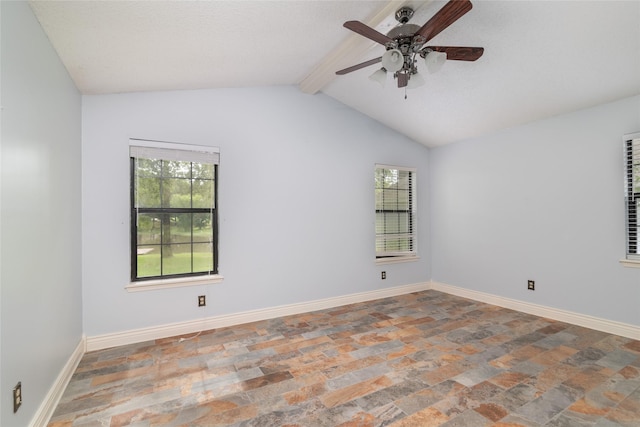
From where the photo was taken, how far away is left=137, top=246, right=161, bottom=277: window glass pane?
316 cm

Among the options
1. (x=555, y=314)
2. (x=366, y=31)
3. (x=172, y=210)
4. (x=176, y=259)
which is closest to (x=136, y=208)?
(x=172, y=210)

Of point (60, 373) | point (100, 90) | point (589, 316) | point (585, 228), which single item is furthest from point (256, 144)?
point (589, 316)

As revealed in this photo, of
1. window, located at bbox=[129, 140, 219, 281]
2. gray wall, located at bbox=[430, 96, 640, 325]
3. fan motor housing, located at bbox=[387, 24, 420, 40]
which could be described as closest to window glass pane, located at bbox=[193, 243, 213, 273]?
window, located at bbox=[129, 140, 219, 281]

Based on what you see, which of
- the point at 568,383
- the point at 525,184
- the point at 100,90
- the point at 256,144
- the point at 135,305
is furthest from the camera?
the point at 525,184

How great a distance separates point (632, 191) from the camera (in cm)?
311

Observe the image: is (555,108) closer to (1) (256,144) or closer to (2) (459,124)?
(2) (459,124)

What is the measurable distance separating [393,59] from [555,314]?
11.8ft

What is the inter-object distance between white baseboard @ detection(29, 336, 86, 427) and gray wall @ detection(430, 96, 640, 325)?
4.80 metres

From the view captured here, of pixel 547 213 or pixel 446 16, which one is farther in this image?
pixel 547 213

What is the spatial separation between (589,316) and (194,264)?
444 centimetres

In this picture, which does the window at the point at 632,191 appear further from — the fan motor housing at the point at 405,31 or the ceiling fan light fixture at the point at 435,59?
the fan motor housing at the point at 405,31

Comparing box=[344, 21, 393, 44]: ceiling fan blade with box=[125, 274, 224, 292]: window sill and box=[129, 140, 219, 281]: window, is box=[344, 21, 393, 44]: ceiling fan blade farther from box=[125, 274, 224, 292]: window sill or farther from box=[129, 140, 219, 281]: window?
box=[125, 274, 224, 292]: window sill

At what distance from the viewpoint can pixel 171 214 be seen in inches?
129

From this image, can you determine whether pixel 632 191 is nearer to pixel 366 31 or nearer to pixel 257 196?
pixel 366 31
